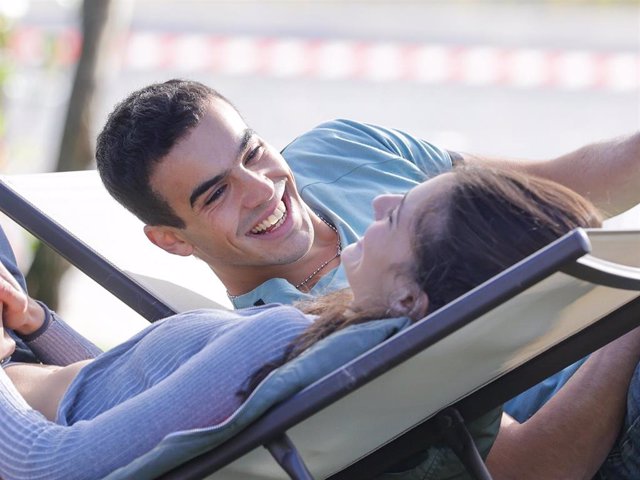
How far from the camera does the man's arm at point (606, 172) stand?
3086mm

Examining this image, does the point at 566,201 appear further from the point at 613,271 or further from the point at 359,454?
the point at 359,454

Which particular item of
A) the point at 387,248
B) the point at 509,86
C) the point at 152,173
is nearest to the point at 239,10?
the point at 509,86

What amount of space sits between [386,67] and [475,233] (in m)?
11.3

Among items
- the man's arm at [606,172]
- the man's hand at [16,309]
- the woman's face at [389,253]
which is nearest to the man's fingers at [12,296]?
the man's hand at [16,309]

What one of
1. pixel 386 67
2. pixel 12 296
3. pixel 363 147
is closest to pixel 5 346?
pixel 12 296

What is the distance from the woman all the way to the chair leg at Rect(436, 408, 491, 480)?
236 mm

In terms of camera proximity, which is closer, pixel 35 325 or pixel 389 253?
pixel 389 253

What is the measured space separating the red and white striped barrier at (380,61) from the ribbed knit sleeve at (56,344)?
10.1m

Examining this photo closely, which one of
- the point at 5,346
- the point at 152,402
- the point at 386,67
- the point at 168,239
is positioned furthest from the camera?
the point at 386,67

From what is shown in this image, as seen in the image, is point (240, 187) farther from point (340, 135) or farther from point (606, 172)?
point (606, 172)

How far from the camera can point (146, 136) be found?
10.0 feet

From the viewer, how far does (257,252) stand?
3.05 meters

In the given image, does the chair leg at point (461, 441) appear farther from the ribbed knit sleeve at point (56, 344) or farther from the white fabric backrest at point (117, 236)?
the white fabric backrest at point (117, 236)

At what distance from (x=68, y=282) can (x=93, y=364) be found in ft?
11.6
